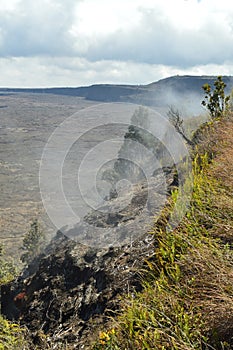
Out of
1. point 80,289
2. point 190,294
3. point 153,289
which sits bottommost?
point 80,289

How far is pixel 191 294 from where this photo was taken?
3.81 meters

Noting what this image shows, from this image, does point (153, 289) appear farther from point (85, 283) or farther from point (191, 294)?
point (85, 283)

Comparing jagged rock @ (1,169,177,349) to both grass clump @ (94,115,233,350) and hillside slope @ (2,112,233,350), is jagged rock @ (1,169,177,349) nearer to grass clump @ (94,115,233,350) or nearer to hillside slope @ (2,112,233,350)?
hillside slope @ (2,112,233,350)

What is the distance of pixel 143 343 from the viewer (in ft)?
11.4

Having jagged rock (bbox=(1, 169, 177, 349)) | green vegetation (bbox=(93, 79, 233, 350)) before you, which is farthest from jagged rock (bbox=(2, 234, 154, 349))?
green vegetation (bbox=(93, 79, 233, 350))

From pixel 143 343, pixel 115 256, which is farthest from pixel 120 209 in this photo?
pixel 143 343

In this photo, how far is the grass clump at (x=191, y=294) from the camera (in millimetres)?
3412

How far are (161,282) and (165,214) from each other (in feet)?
5.47

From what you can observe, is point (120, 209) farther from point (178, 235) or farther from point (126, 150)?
point (126, 150)

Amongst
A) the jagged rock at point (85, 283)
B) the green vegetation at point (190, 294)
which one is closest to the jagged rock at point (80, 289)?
the jagged rock at point (85, 283)

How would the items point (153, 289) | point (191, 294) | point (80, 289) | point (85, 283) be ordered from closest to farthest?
point (191, 294) < point (153, 289) < point (80, 289) < point (85, 283)

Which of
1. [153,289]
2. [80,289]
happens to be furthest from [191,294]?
[80,289]

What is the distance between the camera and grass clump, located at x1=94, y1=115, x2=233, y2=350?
341cm

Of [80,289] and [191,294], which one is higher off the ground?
[191,294]
